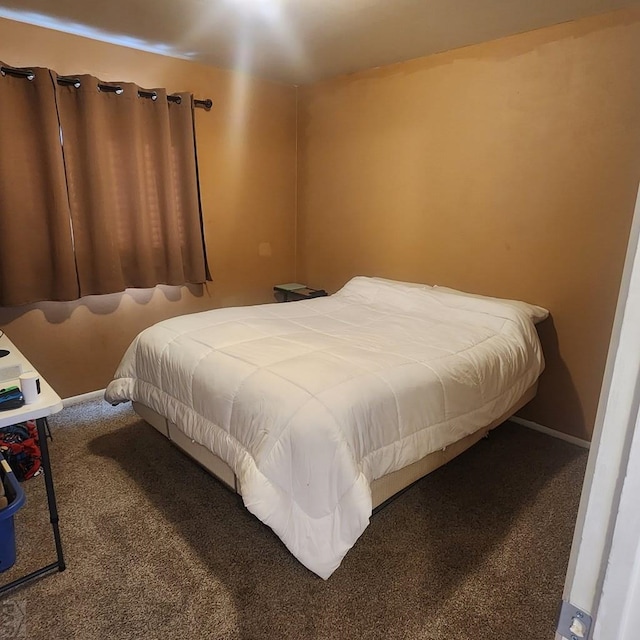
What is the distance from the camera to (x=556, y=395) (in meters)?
2.79

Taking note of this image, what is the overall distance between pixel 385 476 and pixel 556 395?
1603mm

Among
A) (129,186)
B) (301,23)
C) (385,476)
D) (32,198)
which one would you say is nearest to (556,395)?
(385,476)

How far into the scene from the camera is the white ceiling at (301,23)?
2311 millimetres

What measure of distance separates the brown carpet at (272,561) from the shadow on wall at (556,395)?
36 cm

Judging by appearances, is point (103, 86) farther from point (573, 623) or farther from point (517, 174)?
point (573, 623)

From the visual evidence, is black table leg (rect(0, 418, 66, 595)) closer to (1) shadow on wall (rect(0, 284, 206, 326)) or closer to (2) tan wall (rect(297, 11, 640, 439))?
(1) shadow on wall (rect(0, 284, 206, 326))

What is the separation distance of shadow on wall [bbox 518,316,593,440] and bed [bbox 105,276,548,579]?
17 cm

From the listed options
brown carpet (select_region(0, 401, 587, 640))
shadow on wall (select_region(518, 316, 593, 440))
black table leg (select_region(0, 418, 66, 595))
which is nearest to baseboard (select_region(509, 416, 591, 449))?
shadow on wall (select_region(518, 316, 593, 440))

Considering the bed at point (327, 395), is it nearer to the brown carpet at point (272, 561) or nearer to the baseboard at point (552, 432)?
the brown carpet at point (272, 561)

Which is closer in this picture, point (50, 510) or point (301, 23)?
point (50, 510)

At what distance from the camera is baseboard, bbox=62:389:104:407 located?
10.2 feet

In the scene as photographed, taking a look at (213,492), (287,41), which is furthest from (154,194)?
(213,492)

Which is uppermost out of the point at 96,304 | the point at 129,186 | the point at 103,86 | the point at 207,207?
the point at 103,86

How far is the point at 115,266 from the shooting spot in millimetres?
3027
